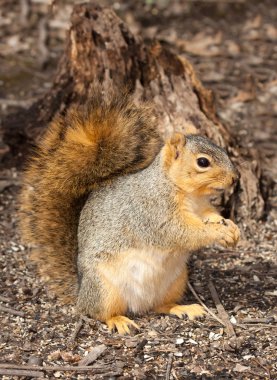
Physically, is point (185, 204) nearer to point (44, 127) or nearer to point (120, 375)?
point (120, 375)

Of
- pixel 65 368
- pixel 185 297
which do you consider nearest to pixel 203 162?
pixel 185 297

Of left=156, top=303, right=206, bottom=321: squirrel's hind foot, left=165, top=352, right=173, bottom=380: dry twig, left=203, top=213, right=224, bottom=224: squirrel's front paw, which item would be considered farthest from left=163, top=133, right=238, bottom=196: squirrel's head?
left=165, top=352, right=173, bottom=380: dry twig

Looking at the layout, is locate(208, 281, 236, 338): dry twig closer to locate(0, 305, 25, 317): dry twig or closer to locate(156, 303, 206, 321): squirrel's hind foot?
locate(156, 303, 206, 321): squirrel's hind foot

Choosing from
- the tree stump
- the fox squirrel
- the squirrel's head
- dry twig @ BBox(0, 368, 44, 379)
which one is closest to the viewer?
dry twig @ BBox(0, 368, 44, 379)

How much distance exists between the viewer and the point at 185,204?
3.36m

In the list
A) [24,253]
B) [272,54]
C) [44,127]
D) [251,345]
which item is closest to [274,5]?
[272,54]

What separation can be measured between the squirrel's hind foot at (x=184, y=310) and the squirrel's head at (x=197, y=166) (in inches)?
24.1

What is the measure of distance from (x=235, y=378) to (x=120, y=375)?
0.47 m

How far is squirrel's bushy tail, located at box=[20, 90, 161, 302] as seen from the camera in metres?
3.50

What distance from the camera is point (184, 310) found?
140 inches

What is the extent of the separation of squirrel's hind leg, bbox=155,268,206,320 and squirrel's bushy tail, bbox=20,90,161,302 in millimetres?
451

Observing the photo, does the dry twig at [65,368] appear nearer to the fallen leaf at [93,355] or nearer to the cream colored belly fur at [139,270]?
the fallen leaf at [93,355]

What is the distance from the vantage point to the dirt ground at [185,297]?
123 inches

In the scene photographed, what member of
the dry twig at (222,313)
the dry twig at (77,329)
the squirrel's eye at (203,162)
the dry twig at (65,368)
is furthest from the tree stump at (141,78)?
the dry twig at (65,368)
